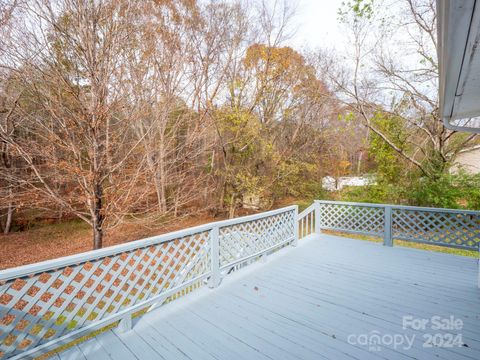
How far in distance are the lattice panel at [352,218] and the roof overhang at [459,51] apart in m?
3.41

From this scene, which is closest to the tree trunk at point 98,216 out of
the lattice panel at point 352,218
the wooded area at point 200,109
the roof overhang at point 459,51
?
the wooded area at point 200,109

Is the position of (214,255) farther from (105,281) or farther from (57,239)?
(57,239)

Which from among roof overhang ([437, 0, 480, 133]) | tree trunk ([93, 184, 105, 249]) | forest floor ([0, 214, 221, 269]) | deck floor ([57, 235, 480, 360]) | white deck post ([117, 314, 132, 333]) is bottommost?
forest floor ([0, 214, 221, 269])

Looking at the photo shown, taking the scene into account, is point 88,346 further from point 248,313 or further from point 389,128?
point 389,128

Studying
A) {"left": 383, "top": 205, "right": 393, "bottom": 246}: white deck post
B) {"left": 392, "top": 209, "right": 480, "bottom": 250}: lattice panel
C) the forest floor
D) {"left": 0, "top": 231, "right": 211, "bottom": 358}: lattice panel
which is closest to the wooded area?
the forest floor

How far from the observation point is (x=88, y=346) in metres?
2.15

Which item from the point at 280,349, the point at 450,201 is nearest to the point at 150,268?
the point at 280,349

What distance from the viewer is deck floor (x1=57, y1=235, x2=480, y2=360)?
211 cm

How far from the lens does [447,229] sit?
15.1ft

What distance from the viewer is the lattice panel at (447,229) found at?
4398 mm

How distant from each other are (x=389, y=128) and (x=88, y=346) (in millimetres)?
Answer: 10422

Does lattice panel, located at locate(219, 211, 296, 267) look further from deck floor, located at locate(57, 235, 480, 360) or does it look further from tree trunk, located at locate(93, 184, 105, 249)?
tree trunk, located at locate(93, 184, 105, 249)

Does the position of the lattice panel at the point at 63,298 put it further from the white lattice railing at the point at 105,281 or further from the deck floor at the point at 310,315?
the deck floor at the point at 310,315

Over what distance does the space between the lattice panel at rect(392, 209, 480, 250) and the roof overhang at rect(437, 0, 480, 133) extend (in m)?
3.09
